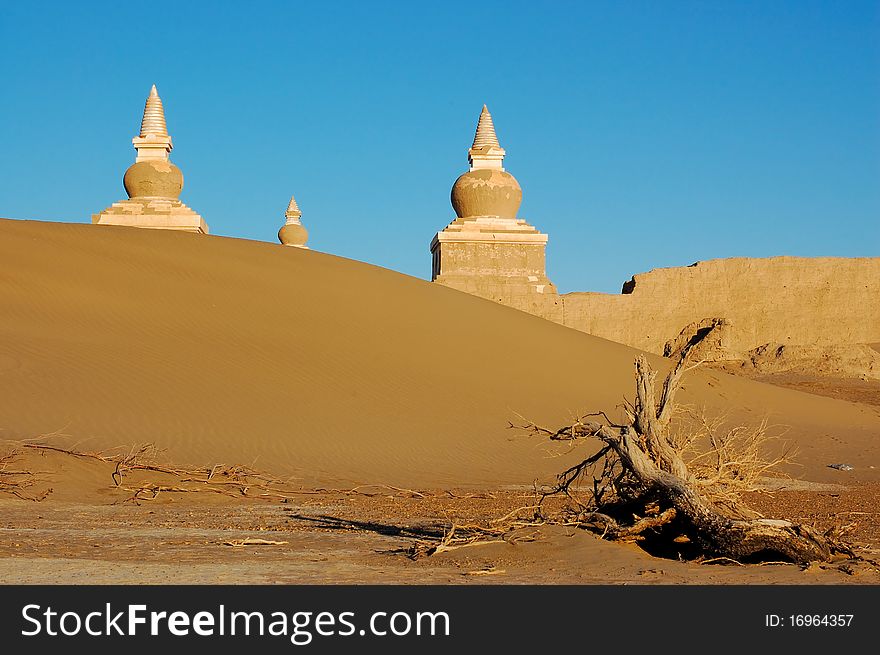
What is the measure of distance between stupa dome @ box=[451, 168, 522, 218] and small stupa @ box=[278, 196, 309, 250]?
12313 mm

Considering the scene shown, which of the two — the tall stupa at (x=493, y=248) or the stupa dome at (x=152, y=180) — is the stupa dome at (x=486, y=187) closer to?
the tall stupa at (x=493, y=248)

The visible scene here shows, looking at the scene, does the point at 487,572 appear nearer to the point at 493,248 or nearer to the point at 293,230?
the point at 493,248

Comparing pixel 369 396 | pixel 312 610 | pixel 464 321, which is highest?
pixel 464 321

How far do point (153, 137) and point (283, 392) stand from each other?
18383 millimetres

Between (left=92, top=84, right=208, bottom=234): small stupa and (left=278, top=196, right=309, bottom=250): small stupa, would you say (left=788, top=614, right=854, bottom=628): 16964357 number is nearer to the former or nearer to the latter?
(left=92, top=84, right=208, bottom=234): small stupa

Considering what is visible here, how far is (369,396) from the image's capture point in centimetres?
1352

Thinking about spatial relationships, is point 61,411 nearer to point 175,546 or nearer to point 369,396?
point 369,396

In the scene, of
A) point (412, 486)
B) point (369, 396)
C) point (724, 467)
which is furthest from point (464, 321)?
point (724, 467)

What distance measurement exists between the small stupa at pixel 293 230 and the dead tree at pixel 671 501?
33.7 m

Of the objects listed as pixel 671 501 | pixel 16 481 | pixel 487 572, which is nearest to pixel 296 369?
pixel 16 481

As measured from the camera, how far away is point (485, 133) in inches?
1149

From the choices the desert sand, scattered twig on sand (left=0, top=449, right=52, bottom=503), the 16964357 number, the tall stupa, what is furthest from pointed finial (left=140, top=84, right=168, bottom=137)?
the 16964357 number

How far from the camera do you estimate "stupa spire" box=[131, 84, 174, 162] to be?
2919 cm

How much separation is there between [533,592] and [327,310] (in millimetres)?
12508
